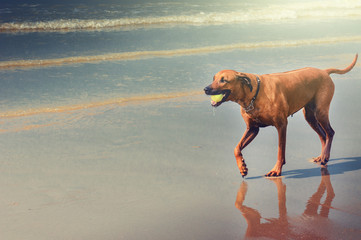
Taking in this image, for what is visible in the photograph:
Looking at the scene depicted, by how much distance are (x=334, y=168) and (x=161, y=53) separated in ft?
22.2

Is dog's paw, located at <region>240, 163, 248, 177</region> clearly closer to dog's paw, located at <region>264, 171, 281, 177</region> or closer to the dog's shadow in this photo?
the dog's shadow

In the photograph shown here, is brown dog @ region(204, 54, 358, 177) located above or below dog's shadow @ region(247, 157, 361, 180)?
above

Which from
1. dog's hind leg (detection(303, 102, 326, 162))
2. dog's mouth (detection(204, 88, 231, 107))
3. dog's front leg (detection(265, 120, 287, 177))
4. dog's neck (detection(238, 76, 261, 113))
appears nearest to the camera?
dog's mouth (detection(204, 88, 231, 107))

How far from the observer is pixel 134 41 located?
44.3 ft

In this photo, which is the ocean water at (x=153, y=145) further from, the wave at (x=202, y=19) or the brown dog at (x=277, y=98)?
the wave at (x=202, y=19)

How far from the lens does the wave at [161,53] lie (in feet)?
34.7

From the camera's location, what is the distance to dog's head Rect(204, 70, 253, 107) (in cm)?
456

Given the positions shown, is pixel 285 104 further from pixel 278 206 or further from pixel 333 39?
pixel 333 39

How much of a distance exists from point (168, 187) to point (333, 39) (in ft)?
31.3

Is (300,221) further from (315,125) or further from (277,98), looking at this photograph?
(315,125)

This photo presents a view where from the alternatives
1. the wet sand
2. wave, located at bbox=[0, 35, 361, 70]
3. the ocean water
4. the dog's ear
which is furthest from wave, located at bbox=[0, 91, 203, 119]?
wave, located at bbox=[0, 35, 361, 70]

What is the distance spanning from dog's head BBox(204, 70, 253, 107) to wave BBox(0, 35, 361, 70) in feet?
21.3

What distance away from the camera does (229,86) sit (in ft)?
15.0

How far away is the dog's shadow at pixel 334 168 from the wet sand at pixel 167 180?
11 millimetres
